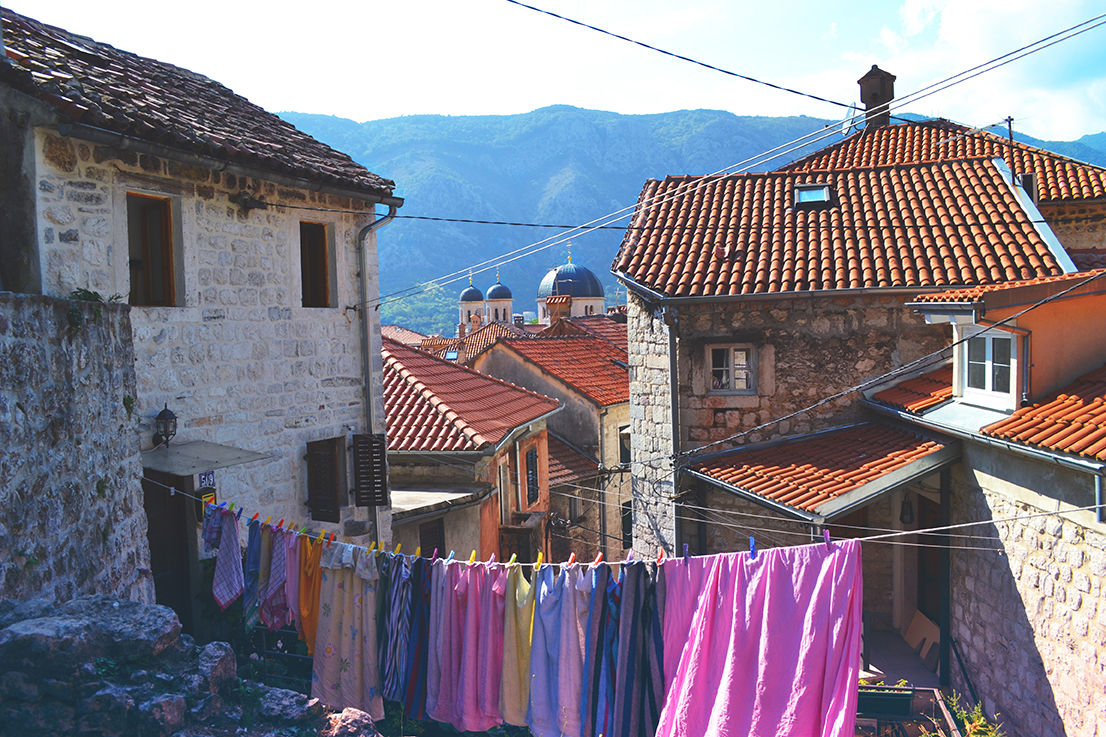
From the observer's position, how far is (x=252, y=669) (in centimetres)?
720

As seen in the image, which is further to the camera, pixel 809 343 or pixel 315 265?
pixel 809 343

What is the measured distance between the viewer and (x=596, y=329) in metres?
35.2

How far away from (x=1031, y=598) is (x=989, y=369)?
264 cm

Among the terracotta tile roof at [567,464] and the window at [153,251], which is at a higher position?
the window at [153,251]

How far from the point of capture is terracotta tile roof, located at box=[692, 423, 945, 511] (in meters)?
9.95

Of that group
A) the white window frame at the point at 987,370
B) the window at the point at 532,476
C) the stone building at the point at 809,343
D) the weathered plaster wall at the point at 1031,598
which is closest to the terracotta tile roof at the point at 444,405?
the window at the point at 532,476

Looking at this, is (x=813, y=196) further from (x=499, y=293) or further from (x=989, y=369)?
(x=499, y=293)

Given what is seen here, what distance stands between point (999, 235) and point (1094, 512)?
6272mm

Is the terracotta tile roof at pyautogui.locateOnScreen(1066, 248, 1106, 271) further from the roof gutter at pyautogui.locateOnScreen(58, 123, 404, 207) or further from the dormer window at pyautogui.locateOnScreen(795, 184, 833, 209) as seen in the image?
the roof gutter at pyautogui.locateOnScreen(58, 123, 404, 207)

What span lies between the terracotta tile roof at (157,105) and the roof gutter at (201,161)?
6 cm

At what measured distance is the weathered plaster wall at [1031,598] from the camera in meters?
7.43

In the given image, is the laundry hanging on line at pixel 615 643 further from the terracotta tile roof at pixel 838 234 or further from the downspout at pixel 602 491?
the downspout at pixel 602 491

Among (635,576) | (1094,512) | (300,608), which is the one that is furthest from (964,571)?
(300,608)

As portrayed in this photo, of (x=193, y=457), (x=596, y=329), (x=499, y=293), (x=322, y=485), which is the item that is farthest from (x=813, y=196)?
(x=499, y=293)
